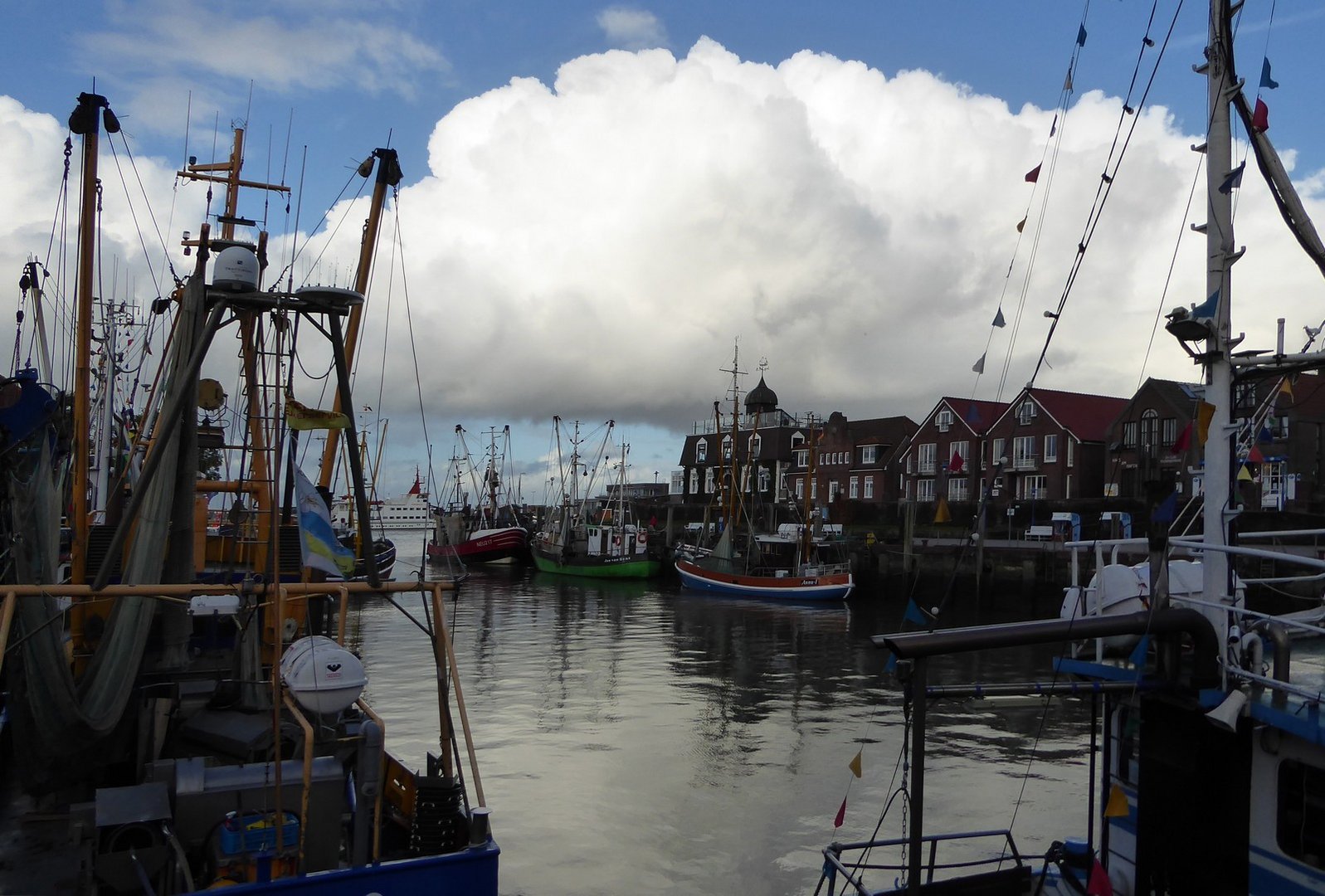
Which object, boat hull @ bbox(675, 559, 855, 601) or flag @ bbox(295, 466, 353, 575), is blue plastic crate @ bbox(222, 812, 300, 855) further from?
boat hull @ bbox(675, 559, 855, 601)

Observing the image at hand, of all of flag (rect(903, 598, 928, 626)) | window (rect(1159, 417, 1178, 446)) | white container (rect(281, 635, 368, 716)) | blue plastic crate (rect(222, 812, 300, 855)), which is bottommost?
blue plastic crate (rect(222, 812, 300, 855))

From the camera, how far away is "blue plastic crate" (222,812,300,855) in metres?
9.56

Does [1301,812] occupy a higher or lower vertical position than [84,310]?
lower

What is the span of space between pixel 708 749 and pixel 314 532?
15132 millimetres

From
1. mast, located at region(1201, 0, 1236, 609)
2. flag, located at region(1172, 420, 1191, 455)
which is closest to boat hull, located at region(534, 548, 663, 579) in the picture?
flag, located at region(1172, 420, 1191, 455)

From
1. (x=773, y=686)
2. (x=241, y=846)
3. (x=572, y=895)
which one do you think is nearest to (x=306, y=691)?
(x=241, y=846)

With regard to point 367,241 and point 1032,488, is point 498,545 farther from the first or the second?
point 367,241

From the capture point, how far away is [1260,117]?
1004 cm

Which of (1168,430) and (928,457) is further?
(928,457)

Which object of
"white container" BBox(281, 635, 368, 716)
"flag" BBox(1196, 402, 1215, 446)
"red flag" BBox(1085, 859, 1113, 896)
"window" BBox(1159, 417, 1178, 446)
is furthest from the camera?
"window" BBox(1159, 417, 1178, 446)

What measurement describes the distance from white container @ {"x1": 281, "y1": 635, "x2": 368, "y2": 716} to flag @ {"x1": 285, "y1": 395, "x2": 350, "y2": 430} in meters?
2.22

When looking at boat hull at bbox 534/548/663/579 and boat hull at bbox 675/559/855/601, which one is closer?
boat hull at bbox 675/559/855/601

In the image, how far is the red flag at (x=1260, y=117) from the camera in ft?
32.9

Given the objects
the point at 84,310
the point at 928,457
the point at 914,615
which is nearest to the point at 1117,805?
the point at 914,615
